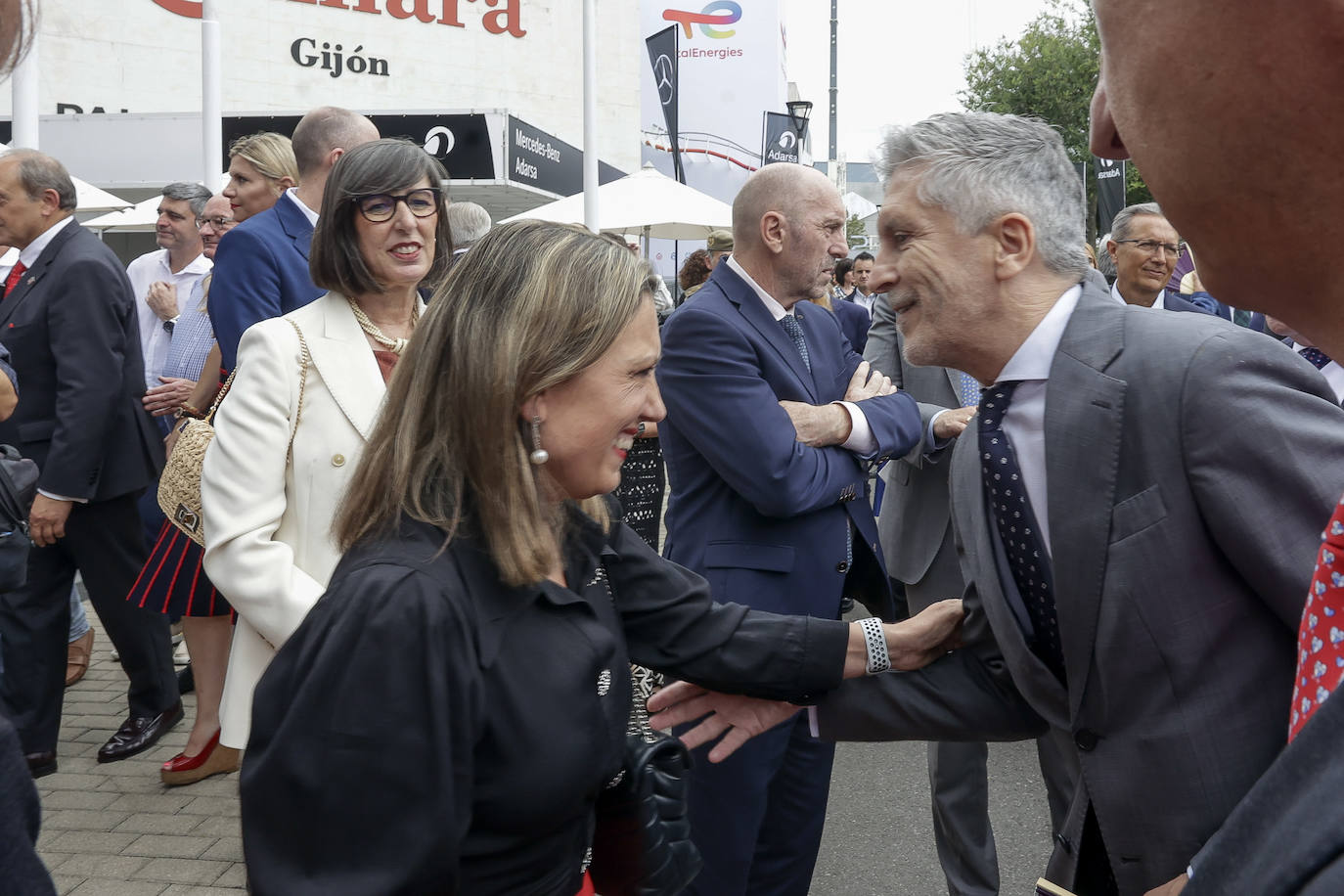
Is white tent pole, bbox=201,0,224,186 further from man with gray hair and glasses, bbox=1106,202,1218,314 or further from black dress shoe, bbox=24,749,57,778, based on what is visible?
man with gray hair and glasses, bbox=1106,202,1218,314

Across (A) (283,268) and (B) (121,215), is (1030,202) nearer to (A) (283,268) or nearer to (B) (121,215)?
(A) (283,268)

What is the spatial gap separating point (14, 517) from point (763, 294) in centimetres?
214

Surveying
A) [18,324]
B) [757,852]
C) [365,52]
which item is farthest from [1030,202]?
[365,52]

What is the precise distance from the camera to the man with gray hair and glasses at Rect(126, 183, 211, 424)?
20.9 feet

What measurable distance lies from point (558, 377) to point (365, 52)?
26858 mm

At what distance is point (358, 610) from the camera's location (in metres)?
1.61

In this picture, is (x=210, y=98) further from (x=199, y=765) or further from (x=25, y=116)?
(x=199, y=765)

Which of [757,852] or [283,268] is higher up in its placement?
[283,268]

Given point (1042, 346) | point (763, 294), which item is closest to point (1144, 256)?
point (763, 294)

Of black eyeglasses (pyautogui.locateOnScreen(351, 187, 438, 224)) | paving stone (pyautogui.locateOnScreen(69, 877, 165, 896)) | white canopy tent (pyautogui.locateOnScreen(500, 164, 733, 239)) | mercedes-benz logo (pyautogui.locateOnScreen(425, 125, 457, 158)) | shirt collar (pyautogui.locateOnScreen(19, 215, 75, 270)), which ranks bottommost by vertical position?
paving stone (pyautogui.locateOnScreen(69, 877, 165, 896))

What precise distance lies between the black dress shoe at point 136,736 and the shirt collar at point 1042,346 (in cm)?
430

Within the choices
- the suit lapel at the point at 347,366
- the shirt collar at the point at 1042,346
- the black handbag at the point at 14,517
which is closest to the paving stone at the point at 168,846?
the black handbag at the point at 14,517

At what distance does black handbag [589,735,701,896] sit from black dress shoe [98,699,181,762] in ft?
12.0

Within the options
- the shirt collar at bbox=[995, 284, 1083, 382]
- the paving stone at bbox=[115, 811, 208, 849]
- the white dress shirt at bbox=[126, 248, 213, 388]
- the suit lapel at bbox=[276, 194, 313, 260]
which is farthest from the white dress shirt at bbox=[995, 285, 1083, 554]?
the white dress shirt at bbox=[126, 248, 213, 388]
